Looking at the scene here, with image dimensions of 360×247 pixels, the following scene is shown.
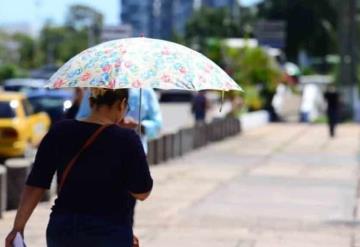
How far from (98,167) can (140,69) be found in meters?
0.74

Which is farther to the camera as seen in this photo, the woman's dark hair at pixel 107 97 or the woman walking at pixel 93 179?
the woman's dark hair at pixel 107 97

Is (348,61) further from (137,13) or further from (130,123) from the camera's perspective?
(130,123)

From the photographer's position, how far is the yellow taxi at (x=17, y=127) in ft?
59.8

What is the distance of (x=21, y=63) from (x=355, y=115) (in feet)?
264

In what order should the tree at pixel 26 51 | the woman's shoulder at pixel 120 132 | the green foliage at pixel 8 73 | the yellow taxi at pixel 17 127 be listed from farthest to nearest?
the tree at pixel 26 51, the green foliage at pixel 8 73, the yellow taxi at pixel 17 127, the woman's shoulder at pixel 120 132

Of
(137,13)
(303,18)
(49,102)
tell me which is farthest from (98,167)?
(303,18)

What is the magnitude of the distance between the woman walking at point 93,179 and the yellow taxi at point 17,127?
1257 centimetres

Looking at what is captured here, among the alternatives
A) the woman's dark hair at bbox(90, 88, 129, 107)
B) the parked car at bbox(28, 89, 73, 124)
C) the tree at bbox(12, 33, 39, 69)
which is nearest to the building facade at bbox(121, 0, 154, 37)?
the parked car at bbox(28, 89, 73, 124)

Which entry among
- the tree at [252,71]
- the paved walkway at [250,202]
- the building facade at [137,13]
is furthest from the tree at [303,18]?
the building facade at [137,13]

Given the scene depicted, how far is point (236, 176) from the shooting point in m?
17.7

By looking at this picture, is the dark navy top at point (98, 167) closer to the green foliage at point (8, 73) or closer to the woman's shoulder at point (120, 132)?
the woman's shoulder at point (120, 132)

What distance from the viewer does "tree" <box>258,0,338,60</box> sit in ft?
291

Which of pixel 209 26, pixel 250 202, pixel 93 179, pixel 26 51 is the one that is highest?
pixel 93 179

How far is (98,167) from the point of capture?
4.96 meters
